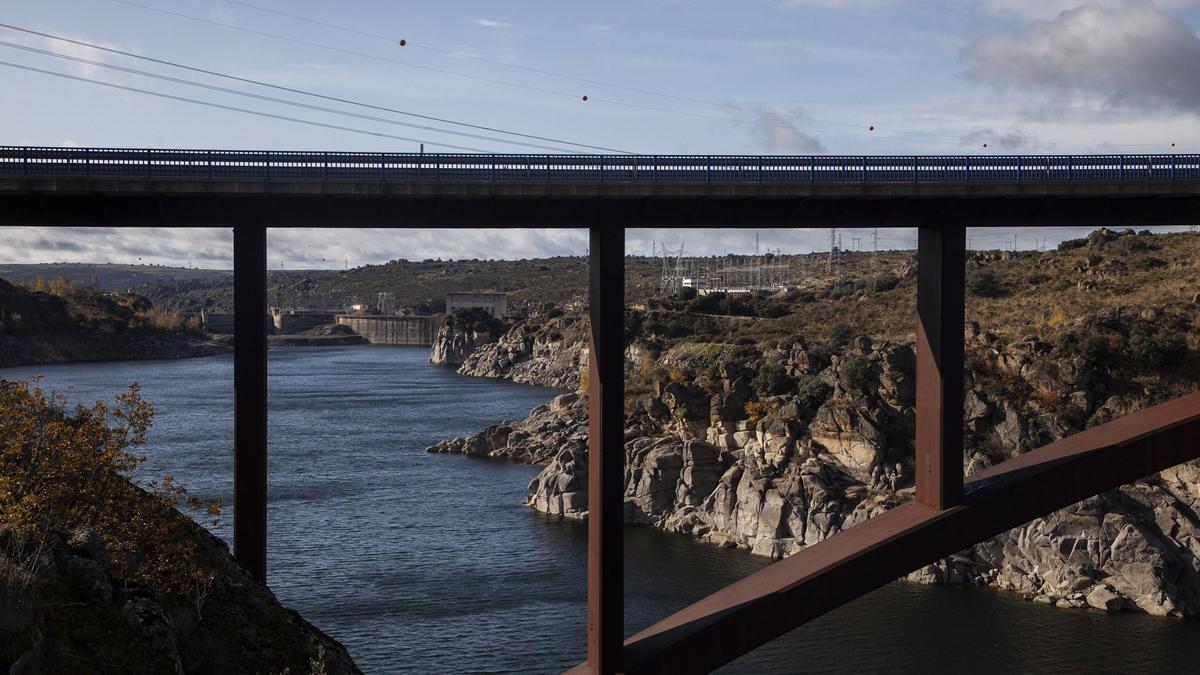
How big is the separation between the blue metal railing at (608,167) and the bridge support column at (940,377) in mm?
2325

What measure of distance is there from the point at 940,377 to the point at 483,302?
567 ft

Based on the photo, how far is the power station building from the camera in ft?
601

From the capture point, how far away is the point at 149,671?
1236 centimetres

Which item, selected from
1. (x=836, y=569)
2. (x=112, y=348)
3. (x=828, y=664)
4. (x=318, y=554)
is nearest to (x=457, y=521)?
(x=318, y=554)

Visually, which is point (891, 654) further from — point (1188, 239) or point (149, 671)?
point (1188, 239)

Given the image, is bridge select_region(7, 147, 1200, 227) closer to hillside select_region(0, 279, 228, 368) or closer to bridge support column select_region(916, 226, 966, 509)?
bridge support column select_region(916, 226, 966, 509)

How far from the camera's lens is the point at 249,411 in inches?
712

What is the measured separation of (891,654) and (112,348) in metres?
144

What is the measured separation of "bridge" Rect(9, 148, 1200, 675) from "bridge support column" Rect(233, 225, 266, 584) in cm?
3

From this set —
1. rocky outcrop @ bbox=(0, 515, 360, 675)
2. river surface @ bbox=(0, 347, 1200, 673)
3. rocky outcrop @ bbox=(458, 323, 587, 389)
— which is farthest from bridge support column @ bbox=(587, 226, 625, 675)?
rocky outcrop @ bbox=(458, 323, 587, 389)

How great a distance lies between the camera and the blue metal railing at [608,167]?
1905cm

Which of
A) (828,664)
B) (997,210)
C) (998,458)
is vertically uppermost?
(997,210)

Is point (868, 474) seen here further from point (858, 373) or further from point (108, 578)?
point (108, 578)

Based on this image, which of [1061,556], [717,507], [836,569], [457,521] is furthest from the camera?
[457,521]
